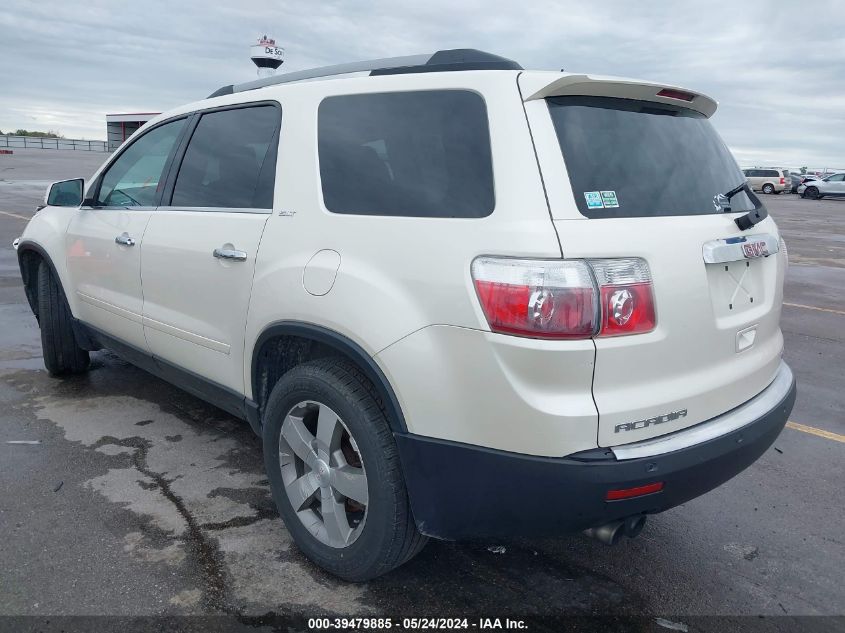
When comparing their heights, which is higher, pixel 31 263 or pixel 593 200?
pixel 593 200

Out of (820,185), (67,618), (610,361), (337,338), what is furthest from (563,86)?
(820,185)

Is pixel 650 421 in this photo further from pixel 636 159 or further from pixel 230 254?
pixel 230 254

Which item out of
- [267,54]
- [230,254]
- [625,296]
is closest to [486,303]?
[625,296]

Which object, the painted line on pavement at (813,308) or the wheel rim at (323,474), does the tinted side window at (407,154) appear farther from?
the painted line on pavement at (813,308)

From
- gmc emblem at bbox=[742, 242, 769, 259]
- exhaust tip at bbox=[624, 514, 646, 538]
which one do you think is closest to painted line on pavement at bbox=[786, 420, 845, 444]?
gmc emblem at bbox=[742, 242, 769, 259]

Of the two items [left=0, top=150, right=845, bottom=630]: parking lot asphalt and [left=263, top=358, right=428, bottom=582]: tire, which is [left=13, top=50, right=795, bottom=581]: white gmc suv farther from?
[left=0, top=150, right=845, bottom=630]: parking lot asphalt

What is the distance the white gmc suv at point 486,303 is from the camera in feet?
7.31

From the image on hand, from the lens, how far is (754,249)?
9.19 ft

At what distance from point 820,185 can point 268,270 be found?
145ft

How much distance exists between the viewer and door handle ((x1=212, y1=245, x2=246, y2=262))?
3.14 m

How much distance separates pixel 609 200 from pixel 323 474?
57.4 inches

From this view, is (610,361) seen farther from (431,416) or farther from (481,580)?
(481,580)

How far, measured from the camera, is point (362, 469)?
2.67m

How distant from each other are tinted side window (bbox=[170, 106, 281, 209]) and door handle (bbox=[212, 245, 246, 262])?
0.21 meters
